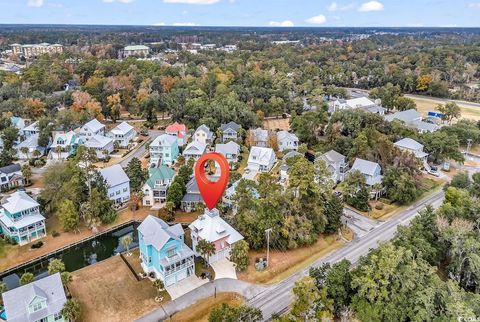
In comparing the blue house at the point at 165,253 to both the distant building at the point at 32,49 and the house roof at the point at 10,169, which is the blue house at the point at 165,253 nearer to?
the house roof at the point at 10,169

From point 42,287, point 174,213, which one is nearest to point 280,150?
point 174,213

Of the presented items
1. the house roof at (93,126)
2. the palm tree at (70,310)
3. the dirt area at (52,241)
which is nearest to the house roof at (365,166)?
the dirt area at (52,241)

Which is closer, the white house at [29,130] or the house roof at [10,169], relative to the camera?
the house roof at [10,169]

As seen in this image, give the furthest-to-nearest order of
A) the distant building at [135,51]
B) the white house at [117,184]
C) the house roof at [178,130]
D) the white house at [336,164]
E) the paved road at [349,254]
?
1. the distant building at [135,51]
2. the house roof at [178,130]
3. the white house at [336,164]
4. the white house at [117,184]
5. the paved road at [349,254]

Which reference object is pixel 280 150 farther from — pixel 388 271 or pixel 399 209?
pixel 388 271

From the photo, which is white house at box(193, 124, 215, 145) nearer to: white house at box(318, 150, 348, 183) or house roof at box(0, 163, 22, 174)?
white house at box(318, 150, 348, 183)

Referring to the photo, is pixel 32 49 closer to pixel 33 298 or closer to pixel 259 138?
pixel 259 138
